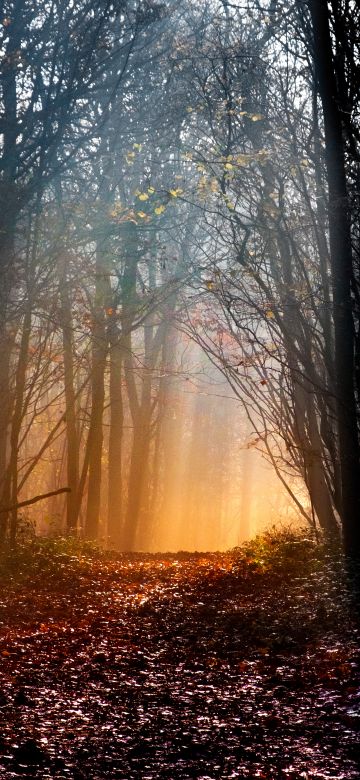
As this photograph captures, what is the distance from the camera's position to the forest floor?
4.32 meters

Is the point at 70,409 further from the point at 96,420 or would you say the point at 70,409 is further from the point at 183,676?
the point at 183,676

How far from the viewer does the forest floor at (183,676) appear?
4.32 m

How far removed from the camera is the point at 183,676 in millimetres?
6047

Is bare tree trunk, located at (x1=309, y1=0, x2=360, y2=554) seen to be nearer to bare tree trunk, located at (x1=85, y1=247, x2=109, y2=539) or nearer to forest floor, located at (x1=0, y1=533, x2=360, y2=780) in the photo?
forest floor, located at (x1=0, y1=533, x2=360, y2=780)

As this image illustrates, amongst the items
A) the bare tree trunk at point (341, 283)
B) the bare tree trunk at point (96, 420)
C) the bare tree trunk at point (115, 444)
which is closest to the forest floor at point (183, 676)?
the bare tree trunk at point (341, 283)

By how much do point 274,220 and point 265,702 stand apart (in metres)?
9.42

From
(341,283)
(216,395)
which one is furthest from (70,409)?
(341,283)

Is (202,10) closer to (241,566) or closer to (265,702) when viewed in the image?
(241,566)

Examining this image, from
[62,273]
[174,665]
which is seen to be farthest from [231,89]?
[174,665]

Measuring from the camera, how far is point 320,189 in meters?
12.7

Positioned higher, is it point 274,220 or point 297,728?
point 274,220

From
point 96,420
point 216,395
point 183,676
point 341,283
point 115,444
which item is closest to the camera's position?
point 183,676

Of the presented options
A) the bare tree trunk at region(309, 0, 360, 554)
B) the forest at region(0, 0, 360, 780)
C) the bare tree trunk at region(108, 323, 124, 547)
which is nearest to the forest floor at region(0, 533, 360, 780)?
the forest at region(0, 0, 360, 780)

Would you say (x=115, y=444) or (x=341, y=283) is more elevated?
(x=341, y=283)
